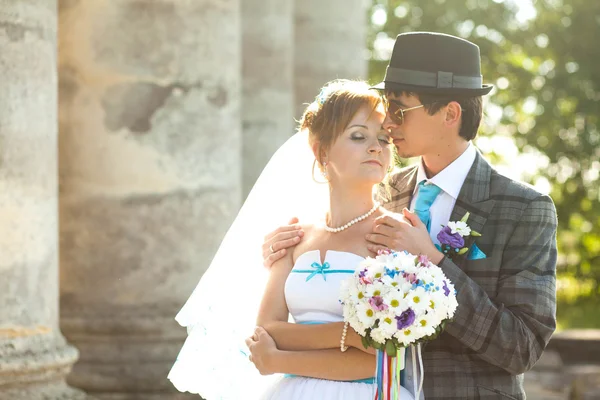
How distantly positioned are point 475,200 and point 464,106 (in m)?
0.39

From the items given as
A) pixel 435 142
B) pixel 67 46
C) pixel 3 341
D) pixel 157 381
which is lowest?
pixel 157 381

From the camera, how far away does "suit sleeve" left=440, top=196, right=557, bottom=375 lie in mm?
3941

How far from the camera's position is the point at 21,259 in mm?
5191

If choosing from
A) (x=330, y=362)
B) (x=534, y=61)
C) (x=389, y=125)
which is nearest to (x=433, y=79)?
(x=389, y=125)

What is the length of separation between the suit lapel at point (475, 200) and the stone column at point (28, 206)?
7.12 ft

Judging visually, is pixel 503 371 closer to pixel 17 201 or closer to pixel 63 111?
pixel 17 201

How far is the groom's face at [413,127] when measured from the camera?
428 cm

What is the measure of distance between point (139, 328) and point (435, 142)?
3349mm

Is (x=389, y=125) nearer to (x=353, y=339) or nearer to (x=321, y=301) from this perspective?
(x=321, y=301)

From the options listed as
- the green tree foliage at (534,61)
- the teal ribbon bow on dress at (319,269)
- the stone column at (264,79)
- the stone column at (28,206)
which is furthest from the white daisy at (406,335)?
the green tree foliage at (534,61)

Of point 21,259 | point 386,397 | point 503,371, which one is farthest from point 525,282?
point 21,259

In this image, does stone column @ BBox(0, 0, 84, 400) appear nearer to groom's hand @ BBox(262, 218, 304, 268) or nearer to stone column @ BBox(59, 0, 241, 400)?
groom's hand @ BBox(262, 218, 304, 268)

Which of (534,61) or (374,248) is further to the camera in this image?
(534,61)

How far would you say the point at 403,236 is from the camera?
3984 mm
